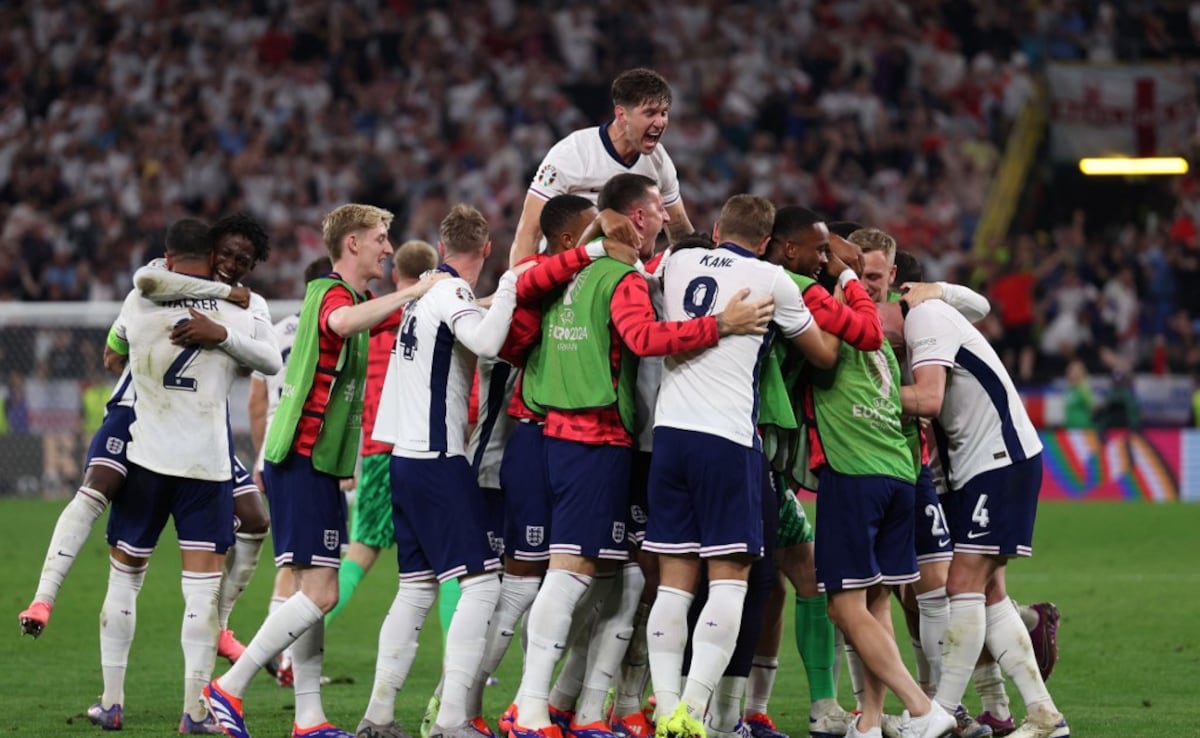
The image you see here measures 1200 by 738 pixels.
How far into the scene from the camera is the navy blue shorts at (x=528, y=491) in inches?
298

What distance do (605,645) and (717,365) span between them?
138cm

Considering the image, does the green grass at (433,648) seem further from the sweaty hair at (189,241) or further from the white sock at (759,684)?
the sweaty hair at (189,241)

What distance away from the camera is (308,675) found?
7652 millimetres

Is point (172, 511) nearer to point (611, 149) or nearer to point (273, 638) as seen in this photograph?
point (273, 638)

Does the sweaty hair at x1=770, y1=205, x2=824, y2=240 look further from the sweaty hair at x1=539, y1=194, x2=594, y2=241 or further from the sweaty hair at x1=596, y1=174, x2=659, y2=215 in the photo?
the sweaty hair at x1=539, y1=194, x2=594, y2=241

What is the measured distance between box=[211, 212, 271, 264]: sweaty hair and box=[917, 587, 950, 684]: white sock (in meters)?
3.60

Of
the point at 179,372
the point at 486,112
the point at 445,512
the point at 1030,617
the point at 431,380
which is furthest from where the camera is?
the point at 486,112

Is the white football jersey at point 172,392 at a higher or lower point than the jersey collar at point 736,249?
lower

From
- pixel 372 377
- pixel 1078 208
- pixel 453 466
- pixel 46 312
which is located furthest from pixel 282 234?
pixel 453 466

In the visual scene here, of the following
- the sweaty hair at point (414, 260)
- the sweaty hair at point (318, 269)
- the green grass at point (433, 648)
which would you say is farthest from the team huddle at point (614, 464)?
the sweaty hair at point (318, 269)

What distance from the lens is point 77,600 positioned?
518 inches

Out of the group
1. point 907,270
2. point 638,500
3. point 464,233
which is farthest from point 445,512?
point 907,270

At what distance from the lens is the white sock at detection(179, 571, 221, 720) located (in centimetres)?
805

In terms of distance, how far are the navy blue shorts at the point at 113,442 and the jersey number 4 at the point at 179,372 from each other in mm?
421
